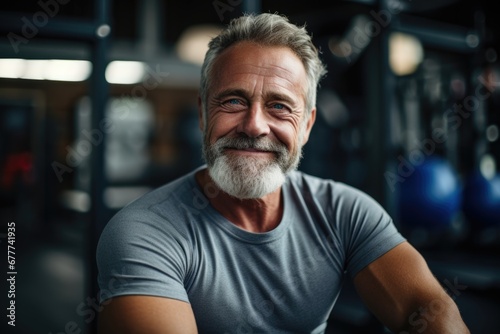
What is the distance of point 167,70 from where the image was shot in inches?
242

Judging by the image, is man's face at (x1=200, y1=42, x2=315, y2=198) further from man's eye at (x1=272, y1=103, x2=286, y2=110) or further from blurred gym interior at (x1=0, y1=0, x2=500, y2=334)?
blurred gym interior at (x1=0, y1=0, x2=500, y2=334)

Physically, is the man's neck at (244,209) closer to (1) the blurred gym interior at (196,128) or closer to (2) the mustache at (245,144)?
(2) the mustache at (245,144)

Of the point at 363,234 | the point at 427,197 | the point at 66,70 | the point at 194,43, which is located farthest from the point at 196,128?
the point at 363,234

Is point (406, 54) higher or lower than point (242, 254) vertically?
higher

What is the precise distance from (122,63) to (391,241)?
5245mm

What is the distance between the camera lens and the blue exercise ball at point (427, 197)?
271cm

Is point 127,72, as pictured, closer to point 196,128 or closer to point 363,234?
point 196,128

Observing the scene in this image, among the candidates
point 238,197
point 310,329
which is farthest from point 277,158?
point 310,329

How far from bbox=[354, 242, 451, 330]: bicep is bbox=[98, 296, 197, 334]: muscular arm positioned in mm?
439

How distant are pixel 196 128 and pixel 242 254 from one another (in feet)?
16.5

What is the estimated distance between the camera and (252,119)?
1.04m

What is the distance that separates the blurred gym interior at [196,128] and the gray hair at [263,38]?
39cm

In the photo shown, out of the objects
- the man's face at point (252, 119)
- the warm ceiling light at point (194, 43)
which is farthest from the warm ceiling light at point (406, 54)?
the man's face at point (252, 119)

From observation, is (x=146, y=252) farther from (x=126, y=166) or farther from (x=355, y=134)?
(x=126, y=166)
